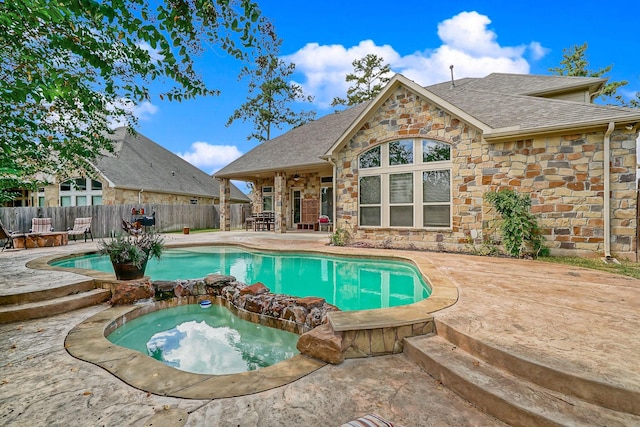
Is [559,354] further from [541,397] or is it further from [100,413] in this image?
[100,413]

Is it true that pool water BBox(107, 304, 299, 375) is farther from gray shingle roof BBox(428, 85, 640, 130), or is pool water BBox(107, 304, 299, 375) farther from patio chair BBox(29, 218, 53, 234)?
patio chair BBox(29, 218, 53, 234)

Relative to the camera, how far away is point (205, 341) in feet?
12.8

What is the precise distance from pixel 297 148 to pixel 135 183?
31.7ft

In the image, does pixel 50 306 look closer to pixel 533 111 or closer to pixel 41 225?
pixel 41 225

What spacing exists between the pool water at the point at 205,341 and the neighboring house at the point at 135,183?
34.1ft

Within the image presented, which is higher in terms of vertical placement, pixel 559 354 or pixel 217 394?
pixel 559 354

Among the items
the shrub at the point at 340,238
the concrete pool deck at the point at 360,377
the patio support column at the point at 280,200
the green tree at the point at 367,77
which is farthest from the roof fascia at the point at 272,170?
the green tree at the point at 367,77

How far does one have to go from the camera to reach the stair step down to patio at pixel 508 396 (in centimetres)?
178

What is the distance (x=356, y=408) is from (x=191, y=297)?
163 inches

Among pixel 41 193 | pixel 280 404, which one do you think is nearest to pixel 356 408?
pixel 280 404

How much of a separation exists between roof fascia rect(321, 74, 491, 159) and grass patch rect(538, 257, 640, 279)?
3.46 meters

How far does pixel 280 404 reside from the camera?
6.70 feet

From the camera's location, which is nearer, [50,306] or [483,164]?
[50,306]

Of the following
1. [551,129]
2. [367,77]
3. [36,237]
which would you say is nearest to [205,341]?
[551,129]
